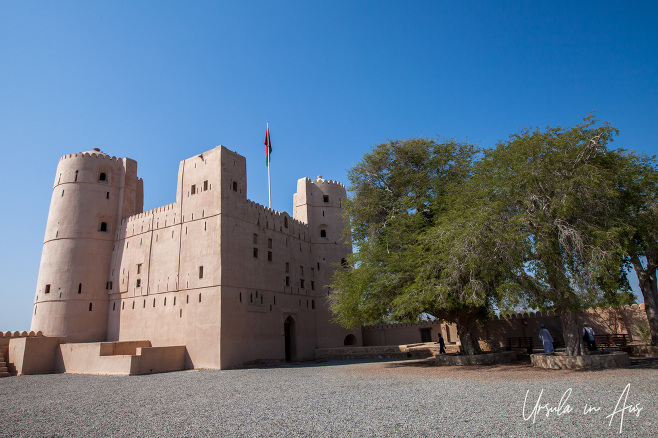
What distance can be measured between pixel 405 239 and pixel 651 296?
37.8 feet

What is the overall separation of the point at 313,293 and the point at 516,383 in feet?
67.0

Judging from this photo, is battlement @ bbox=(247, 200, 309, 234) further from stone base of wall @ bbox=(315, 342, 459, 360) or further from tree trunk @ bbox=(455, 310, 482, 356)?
tree trunk @ bbox=(455, 310, 482, 356)

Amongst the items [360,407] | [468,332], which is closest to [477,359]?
[468,332]

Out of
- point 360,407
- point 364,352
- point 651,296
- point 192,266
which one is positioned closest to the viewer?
point 360,407

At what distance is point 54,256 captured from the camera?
1106 inches

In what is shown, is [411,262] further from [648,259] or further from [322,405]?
[648,259]

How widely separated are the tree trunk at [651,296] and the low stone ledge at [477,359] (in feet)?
20.7

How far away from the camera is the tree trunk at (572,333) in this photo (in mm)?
A: 14648

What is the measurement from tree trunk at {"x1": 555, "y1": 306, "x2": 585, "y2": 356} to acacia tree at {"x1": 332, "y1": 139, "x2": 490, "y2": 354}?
115 inches

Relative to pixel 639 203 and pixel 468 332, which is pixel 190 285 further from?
pixel 639 203

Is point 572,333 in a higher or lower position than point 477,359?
higher

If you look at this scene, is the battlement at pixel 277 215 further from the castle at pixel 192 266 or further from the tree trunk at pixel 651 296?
the tree trunk at pixel 651 296

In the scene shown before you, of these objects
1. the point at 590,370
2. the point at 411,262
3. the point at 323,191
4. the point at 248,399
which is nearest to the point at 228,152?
the point at 323,191

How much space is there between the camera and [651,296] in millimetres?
18812
